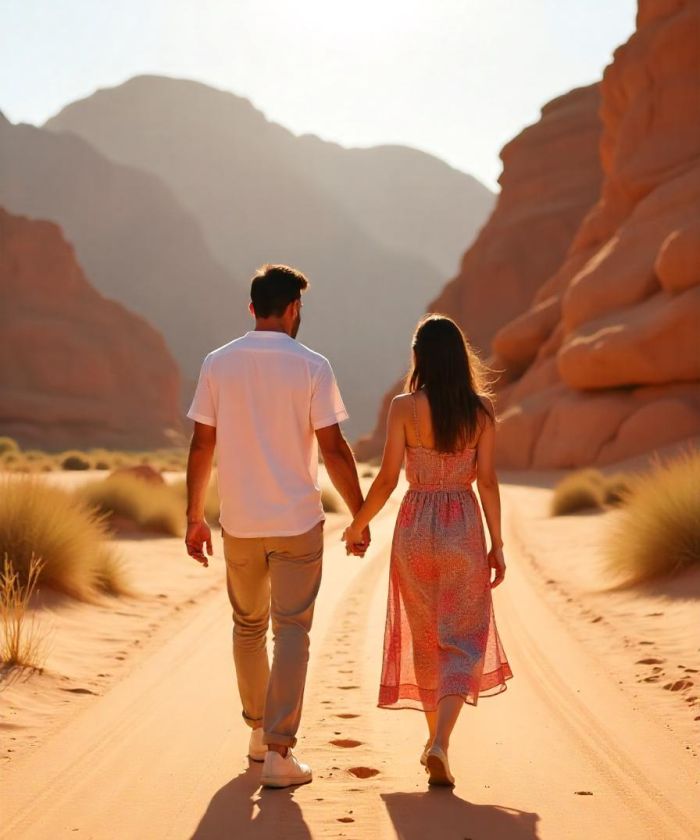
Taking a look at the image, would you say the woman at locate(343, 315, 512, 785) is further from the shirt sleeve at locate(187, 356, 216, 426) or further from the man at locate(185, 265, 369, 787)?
the shirt sleeve at locate(187, 356, 216, 426)

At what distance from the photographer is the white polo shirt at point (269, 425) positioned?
16.6 ft

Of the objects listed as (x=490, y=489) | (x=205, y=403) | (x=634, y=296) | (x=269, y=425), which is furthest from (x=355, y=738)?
(x=634, y=296)

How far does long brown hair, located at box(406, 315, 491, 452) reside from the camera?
17.1ft

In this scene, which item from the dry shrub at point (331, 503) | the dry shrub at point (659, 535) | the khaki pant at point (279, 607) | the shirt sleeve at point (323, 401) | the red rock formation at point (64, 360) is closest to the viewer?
the khaki pant at point (279, 607)

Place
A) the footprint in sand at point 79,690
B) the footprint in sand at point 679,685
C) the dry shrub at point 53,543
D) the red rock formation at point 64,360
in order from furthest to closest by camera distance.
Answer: the red rock formation at point 64,360
the dry shrub at point 53,543
the footprint in sand at point 79,690
the footprint in sand at point 679,685

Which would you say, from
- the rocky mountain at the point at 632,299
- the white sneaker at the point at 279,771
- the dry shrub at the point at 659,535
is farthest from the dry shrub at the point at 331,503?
the white sneaker at the point at 279,771

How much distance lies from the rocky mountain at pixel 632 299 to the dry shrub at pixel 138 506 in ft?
59.8

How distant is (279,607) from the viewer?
5.07m

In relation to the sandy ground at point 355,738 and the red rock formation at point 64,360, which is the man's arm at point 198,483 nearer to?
the sandy ground at point 355,738

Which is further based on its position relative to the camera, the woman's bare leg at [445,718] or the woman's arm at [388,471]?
the woman's arm at [388,471]

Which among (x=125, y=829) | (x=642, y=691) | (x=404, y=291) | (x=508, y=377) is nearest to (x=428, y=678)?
(x=125, y=829)

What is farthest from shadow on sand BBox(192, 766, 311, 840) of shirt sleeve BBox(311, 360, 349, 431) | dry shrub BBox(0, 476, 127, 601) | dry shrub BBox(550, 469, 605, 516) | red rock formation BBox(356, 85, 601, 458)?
red rock formation BBox(356, 85, 601, 458)

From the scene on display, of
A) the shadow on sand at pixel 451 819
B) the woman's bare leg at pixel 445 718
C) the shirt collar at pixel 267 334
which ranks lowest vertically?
the shadow on sand at pixel 451 819

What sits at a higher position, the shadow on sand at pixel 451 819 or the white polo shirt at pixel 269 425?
the white polo shirt at pixel 269 425
